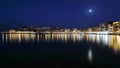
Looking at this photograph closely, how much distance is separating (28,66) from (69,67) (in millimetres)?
2875

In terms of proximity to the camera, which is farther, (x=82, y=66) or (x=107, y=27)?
(x=107, y=27)

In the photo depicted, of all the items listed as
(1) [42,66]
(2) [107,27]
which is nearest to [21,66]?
(1) [42,66]

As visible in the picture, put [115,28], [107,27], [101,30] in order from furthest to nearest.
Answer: [101,30]
[107,27]
[115,28]

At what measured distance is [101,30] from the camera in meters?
169

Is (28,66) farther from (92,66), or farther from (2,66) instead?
(92,66)

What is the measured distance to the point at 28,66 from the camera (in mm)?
15445

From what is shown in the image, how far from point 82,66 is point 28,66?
3.81 meters

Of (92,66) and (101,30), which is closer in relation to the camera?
(92,66)

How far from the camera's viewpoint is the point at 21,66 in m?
15.5

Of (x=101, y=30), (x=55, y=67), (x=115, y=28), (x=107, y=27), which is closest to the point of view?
(x=55, y=67)

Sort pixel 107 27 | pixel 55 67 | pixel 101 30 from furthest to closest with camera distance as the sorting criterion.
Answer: pixel 101 30
pixel 107 27
pixel 55 67

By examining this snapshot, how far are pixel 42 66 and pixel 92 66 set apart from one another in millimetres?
3559

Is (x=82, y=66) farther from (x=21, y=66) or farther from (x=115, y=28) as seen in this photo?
(x=115, y=28)

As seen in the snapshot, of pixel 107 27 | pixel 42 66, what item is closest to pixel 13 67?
pixel 42 66
